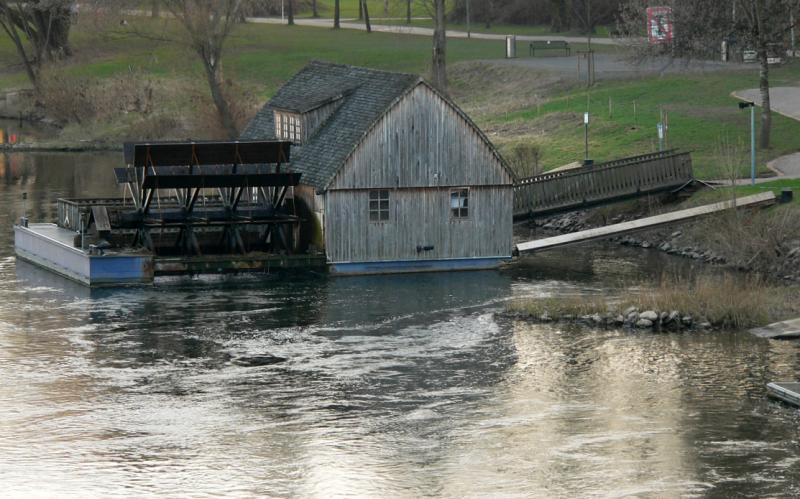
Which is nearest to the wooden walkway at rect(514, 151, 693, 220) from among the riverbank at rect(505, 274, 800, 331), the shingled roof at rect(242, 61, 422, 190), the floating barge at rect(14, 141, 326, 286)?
the shingled roof at rect(242, 61, 422, 190)

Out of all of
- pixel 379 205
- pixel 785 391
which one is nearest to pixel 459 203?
pixel 379 205

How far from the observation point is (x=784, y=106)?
7275 cm

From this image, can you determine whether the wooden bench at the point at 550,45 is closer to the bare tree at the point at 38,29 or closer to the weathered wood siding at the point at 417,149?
the bare tree at the point at 38,29

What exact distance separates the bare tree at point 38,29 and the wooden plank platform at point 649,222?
199 feet

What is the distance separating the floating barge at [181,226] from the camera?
49.9 metres

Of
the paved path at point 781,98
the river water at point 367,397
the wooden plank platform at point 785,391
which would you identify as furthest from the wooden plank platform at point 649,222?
the wooden plank platform at point 785,391

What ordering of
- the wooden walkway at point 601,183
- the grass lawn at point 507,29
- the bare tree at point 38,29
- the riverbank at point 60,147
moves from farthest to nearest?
the grass lawn at point 507,29 < the bare tree at point 38,29 < the riverbank at point 60,147 < the wooden walkway at point 601,183

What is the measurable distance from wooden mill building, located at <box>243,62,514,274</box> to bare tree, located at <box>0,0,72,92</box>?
58191 mm

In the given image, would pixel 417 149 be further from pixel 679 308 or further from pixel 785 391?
pixel 785 391

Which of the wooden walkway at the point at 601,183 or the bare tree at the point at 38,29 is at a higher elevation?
the bare tree at the point at 38,29

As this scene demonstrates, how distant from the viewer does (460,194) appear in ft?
172

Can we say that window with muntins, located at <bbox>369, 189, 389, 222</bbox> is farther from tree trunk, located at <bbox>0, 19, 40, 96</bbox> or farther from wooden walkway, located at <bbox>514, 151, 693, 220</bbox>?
tree trunk, located at <bbox>0, 19, 40, 96</bbox>

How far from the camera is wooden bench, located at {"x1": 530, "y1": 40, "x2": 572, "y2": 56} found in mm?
100875

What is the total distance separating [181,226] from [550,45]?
56274mm
